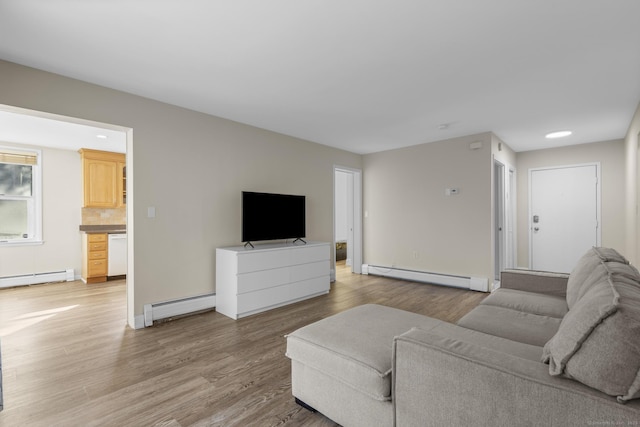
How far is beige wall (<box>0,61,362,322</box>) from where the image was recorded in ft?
8.96

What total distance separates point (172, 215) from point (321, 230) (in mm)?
2498

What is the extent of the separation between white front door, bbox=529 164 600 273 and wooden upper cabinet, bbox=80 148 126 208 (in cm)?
790

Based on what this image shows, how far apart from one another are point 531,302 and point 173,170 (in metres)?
3.66

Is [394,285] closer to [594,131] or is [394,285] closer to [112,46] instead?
[594,131]

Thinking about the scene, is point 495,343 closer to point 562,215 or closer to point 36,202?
point 562,215

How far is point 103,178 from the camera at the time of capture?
5617mm

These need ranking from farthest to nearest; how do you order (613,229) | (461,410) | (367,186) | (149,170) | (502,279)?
(367,186), (613,229), (149,170), (502,279), (461,410)

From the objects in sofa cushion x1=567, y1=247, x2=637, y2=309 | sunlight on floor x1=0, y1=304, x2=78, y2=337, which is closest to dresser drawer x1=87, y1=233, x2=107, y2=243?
sunlight on floor x1=0, y1=304, x2=78, y2=337

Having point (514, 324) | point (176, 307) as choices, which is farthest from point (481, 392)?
point (176, 307)

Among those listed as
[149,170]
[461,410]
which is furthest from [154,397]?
[149,170]

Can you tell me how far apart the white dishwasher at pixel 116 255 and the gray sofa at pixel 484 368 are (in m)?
5.07

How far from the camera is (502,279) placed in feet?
9.55

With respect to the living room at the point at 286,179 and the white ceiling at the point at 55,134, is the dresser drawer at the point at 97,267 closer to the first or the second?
the white ceiling at the point at 55,134

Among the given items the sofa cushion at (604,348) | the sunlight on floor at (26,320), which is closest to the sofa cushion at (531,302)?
the sofa cushion at (604,348)
